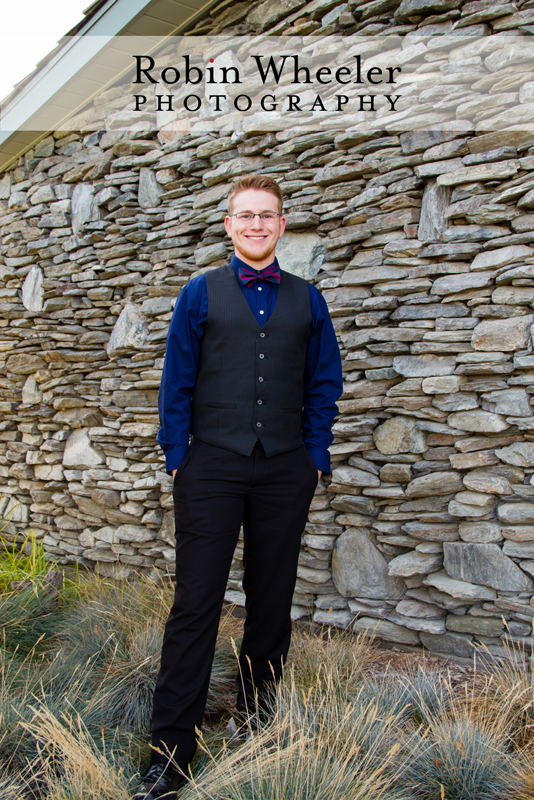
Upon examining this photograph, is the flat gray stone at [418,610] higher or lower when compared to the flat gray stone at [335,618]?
higher

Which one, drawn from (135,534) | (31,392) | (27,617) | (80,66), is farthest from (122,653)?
(80,66)

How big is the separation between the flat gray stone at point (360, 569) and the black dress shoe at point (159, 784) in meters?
1.36

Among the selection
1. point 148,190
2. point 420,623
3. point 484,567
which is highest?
point 148,190

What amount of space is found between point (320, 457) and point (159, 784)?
48.5 inches

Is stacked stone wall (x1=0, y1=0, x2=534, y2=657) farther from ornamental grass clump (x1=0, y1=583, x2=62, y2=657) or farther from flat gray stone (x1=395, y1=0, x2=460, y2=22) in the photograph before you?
ornamental grass clump (x1=0, y1=583, x2=62, y2=657)

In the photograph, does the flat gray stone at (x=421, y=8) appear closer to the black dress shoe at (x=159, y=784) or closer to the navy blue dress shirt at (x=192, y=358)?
the navy blue dress shirt at (x=192, y=358)

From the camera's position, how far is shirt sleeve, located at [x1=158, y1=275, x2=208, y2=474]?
6.90 ft

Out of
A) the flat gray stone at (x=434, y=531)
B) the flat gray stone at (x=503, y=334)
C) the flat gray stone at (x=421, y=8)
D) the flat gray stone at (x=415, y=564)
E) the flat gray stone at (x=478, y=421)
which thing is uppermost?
the flat gray stone at (x=421, y=8)

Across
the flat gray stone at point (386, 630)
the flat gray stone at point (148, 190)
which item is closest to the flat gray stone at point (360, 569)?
the flat gray stone at point (386, 630)

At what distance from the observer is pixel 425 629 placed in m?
2.79

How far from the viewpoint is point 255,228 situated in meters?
2.15

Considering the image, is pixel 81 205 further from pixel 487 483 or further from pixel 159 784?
pixel 159 784

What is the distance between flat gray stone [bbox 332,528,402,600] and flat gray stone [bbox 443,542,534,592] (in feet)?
1.08

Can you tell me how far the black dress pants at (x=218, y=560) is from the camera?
77.3 inches
